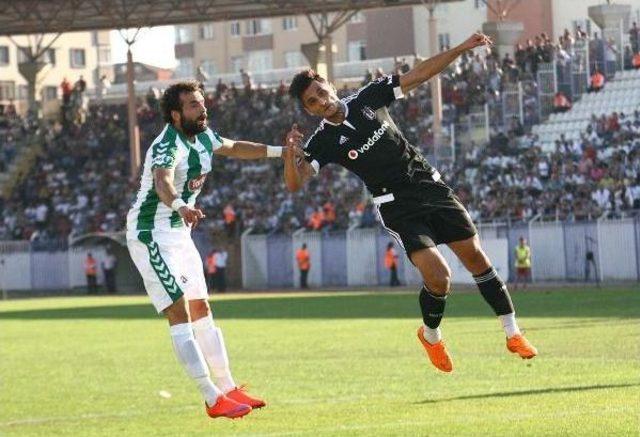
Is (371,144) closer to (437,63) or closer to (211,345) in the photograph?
(437,63)

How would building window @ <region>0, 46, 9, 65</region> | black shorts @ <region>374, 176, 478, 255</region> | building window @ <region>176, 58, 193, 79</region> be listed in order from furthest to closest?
1. building window @ <region>0, 46, 9, 65</region>
2. building window @ <region>176, 58, 193, 79</region>
3. black shorts @ <region>374, 176, 478, 255</region>

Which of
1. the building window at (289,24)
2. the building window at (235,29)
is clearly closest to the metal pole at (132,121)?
the building window at (289,24)

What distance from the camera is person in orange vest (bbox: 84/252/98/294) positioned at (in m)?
58.1

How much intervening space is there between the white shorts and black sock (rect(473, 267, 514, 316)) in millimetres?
2662

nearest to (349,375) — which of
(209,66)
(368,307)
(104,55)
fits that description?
(368,307)

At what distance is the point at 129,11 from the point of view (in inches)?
2285

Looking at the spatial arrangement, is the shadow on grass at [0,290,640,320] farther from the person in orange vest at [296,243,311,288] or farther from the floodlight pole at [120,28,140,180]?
the floodlight pole at [120,28,140,180]

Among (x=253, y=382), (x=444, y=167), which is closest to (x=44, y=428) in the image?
(x=253, y=382)

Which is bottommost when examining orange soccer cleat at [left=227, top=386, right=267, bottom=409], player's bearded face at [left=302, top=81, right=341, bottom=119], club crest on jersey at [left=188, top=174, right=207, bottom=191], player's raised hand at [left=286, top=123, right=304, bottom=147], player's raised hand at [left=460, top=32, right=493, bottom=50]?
orange soccer cleat at [left=227, top=386, right=267, bottom=409]

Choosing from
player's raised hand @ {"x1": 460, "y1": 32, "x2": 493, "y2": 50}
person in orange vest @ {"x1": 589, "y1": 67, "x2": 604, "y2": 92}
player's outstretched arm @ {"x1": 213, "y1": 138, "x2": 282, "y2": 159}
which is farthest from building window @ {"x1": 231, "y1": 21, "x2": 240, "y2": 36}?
player's raised hand @ {"x1": 460, "y1": 32, "x2": 493, "y2": 50}

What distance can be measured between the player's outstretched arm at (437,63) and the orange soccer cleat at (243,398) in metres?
2.93

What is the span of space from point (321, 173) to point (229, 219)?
11.2ft

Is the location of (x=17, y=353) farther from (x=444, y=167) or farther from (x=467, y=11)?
(x=467, y=11)

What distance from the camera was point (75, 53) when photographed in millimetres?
129125
